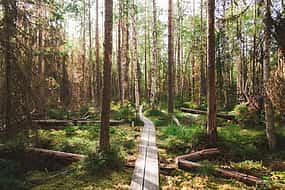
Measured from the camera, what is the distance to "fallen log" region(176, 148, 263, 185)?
6476mm

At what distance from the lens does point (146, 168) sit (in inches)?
285

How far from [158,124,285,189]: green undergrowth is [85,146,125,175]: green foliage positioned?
123 centimetres

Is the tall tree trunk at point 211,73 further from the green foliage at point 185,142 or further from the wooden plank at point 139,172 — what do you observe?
the wooden plank at point 139,172

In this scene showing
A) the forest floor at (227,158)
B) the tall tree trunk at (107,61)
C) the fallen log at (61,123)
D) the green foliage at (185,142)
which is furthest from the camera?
the fallen log at (61,123)

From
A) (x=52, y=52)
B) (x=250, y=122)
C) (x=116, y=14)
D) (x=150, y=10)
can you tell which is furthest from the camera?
(x=150, y=10)

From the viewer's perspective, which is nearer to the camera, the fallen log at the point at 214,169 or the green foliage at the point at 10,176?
the green foliage at the point at 10,176

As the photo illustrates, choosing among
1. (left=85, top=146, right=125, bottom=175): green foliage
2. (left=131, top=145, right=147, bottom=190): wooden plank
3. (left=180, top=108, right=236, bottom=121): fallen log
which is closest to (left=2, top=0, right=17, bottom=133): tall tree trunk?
(left=85, top=146, right=125, bottom=175): green foliage

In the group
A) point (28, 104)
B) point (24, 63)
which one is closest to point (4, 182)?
point (28, 104)

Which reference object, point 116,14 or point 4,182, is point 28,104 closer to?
point 4,182

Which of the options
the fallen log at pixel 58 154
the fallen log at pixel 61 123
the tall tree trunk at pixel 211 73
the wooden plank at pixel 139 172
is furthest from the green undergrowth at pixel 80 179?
the fallen log at pixel 61 123

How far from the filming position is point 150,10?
32656 millimetres

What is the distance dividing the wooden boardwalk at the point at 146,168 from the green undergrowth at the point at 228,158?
270 millimetres

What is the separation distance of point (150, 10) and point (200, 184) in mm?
28870

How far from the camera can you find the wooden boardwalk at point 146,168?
601cm
